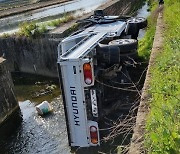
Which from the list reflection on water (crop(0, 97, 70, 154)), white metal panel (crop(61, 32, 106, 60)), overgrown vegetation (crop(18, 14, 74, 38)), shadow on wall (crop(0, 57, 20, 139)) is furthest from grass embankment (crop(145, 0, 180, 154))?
overgrown vegetation (crop(18, 14, 74, 38))

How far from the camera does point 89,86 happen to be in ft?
25.7

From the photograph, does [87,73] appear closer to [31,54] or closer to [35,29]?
[35,29]

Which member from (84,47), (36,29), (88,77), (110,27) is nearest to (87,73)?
(88,77)

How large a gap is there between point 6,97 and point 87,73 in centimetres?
529

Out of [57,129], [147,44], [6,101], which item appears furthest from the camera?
[147,44]

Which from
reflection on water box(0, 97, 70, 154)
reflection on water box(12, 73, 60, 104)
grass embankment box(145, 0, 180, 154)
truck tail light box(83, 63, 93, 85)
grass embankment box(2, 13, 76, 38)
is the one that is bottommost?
reflection on water box(12, 73, 60, 104)

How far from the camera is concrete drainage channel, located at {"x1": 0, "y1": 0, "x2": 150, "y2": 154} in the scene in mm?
8308

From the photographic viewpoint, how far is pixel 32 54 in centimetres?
1582

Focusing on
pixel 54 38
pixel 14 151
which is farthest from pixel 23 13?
pixel 14 151

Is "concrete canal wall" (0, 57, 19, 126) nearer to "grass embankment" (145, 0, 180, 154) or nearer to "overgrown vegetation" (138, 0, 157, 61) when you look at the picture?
"overgrown vegetation" (138, 0, 157, 61)

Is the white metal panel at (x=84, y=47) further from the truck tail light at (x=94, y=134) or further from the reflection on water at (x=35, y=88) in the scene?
the reflection on water at (x=35, y=88)

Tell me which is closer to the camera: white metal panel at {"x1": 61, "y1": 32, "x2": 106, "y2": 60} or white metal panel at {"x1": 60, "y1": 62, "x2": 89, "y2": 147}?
white metal panel at {"x1": 60, "y1": 62, "x2": 89, "y2": 147}

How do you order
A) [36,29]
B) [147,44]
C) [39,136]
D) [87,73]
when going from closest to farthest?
[87,73], [39,136], [147,44], [36,29]

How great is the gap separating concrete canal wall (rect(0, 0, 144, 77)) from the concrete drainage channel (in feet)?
11.3
